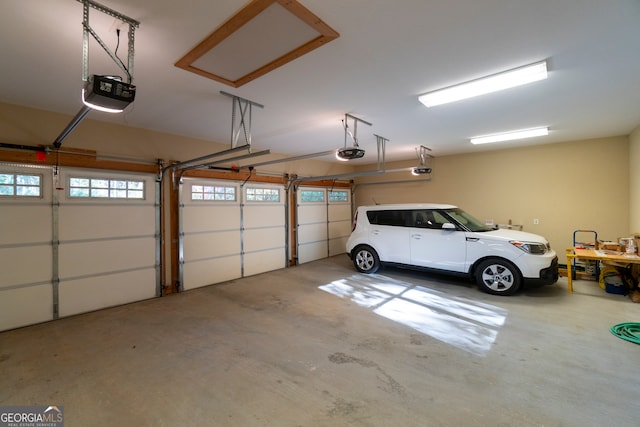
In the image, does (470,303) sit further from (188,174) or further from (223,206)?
(188,174)

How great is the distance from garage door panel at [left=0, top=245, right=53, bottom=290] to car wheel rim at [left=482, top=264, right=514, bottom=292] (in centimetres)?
684

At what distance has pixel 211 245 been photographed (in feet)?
17.5

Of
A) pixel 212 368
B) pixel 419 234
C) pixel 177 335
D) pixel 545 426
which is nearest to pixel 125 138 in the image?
pixel 177 335

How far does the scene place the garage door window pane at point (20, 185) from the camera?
3.35m

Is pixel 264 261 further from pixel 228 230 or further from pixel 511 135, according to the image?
pixel 511 135

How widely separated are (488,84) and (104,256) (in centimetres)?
584

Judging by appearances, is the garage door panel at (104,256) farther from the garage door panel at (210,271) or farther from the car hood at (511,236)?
the car hood at (511,236)

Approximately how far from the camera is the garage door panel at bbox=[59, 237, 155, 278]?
3773 millimetres

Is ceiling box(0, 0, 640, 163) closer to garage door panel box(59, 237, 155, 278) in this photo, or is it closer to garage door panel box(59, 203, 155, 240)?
garage door panel box(59, 203, 155, 240)

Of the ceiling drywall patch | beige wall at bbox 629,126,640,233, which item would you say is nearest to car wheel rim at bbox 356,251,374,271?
the ceiling drywall patch

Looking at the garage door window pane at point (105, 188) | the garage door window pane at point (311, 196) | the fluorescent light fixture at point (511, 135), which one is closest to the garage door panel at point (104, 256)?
the garage door window pane at point (105, 188)

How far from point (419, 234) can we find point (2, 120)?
6711 millimetres

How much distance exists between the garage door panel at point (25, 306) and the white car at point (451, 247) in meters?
5.35

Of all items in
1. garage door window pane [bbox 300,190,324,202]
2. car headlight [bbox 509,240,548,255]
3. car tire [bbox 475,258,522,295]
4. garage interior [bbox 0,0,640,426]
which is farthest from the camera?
garage door window pane [bbox 300,190,324,202]
